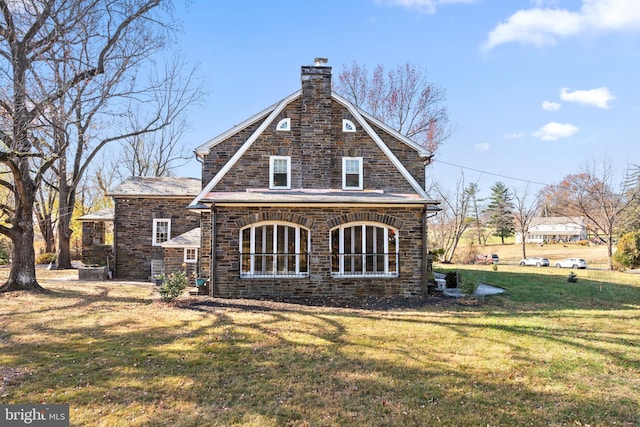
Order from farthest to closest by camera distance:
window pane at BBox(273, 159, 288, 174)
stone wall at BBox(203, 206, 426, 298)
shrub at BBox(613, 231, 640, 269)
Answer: shrub at BBox(613, 231, 640, 269), window pane at BBox(273, 159, 288, 174), stone wall at BBox(203, 206, 426, 298)

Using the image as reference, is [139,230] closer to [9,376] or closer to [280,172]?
[280,172]

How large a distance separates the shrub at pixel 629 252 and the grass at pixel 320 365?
1812cm

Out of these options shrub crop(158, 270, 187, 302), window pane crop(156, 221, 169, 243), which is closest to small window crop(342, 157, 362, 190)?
shrub crop(158, 270, 187, 302)

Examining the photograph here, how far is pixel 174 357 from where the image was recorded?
680 cm

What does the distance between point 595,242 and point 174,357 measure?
236 feet

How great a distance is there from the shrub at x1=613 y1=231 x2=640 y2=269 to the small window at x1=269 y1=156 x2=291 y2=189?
79.6 ft

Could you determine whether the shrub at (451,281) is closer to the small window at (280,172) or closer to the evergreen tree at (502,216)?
the small window at (280,172)

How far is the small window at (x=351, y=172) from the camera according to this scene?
→ 14195 millimetres

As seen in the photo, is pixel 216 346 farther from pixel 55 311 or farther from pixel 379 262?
pixel 379 262

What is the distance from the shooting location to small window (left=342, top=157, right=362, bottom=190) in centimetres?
1420

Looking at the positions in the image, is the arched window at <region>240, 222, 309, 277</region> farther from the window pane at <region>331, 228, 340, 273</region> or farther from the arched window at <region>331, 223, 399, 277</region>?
the arched window at <region>331, 223, 399, 277</region>

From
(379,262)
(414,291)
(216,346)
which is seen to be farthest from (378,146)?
(216,346)

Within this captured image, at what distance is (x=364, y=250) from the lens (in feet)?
43.3

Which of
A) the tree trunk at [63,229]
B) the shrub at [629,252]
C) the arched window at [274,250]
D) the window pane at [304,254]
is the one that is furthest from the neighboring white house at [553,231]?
the tree trunk at [63,229]
